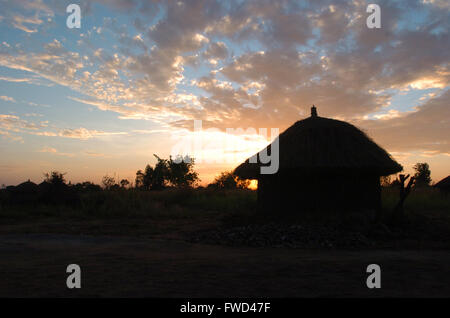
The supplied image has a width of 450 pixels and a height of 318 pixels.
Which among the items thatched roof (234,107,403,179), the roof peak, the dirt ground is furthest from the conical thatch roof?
the roof peak

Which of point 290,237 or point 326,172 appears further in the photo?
point 326,172

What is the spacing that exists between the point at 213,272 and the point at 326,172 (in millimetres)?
5221

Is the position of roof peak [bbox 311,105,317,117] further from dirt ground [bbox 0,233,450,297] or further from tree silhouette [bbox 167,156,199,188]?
tree silhouette [bbox 167,156,199,188]

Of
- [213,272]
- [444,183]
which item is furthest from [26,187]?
[444,183]

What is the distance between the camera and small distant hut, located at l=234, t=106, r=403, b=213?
845 cm

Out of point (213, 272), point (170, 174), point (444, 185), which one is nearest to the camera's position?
point (213, 272)

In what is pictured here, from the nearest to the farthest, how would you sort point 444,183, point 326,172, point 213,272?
point 213,272 → point 326,172 → point 444,183

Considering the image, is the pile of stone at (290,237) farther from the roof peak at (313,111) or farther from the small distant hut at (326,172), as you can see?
the roof peak at (313,111)

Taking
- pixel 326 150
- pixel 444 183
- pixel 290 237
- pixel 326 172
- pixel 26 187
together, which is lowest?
pixel 290 237

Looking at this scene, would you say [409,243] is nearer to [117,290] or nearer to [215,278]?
[215,278]

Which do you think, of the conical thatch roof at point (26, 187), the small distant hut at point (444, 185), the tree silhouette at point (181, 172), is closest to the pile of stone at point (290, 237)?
the conical thatch roof at point (26, 187)

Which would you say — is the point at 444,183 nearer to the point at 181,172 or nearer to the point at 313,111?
the point at 313,111

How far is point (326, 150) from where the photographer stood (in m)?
8.80
